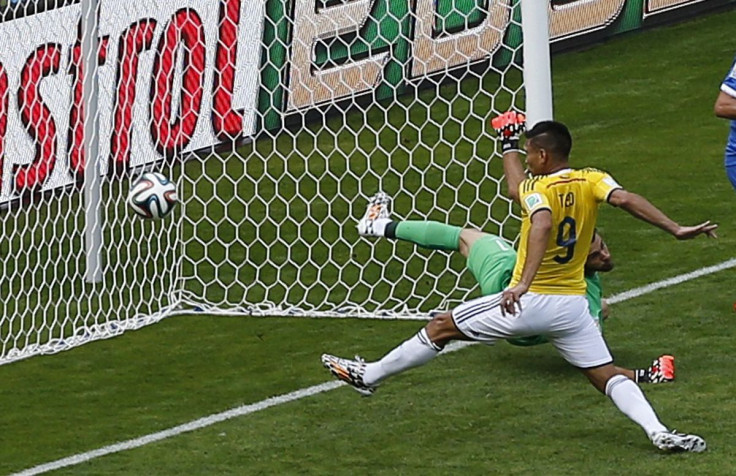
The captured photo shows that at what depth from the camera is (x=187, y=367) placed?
823cm

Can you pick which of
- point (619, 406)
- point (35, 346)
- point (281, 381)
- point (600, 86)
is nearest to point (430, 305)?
point (281, 381)

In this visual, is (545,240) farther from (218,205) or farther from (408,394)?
(218,205)

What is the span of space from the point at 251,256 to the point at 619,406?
434cm

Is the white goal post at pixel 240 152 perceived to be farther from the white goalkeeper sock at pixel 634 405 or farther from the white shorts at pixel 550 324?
the white goalkeeper sock at pixel 634 405

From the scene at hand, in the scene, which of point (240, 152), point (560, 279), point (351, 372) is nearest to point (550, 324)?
point (560, 279)

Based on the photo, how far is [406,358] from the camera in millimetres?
6855

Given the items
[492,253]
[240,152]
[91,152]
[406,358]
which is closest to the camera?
[406,358]

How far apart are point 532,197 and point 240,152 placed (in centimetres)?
458

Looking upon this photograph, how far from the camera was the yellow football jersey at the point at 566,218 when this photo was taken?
637 cm

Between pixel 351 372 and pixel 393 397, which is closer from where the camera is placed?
pixel 351 372

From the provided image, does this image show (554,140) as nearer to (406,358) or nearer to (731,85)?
(406,358)

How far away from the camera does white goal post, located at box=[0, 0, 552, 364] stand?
9.55m

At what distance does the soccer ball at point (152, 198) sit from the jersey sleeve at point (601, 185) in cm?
283

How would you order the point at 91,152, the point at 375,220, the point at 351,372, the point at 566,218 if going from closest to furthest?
the point at 566,218
the point at 351,372
the point at 375,220
the point at 91,152
